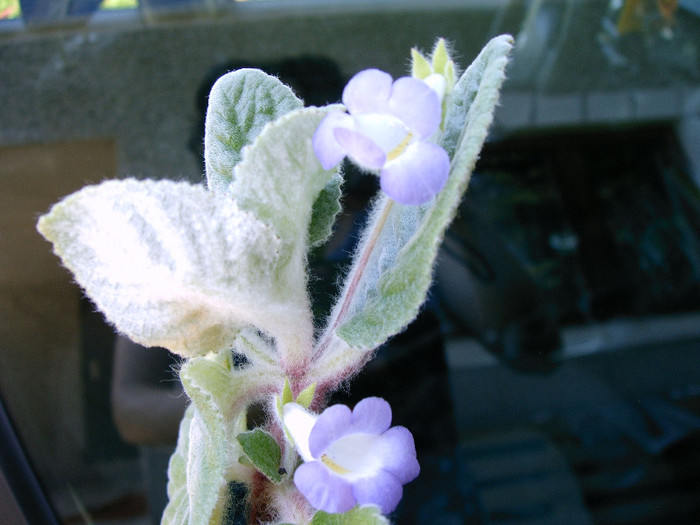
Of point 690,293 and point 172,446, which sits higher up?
point 172,446

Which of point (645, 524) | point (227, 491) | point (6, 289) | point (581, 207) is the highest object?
point (227, 491)

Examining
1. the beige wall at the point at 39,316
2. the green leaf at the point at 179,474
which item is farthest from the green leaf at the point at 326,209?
the beige wall at the point at 39,316

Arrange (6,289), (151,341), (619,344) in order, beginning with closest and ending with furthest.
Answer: (151,341) < (6,289) < (619,344)

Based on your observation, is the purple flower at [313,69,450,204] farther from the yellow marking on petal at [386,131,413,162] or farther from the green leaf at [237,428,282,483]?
the green leaf at [237,428,282,483]

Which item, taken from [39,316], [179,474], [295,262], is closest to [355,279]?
[295,262]

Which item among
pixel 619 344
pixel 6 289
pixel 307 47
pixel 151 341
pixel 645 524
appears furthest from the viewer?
pixel 619 344

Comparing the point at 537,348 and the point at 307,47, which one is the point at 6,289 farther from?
the point at 537,348

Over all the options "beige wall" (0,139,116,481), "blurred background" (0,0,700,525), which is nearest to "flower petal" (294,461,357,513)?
"blurred background" (0,0,700,525)

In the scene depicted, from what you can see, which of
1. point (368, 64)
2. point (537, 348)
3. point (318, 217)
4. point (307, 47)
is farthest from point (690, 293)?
point (318, 217)
